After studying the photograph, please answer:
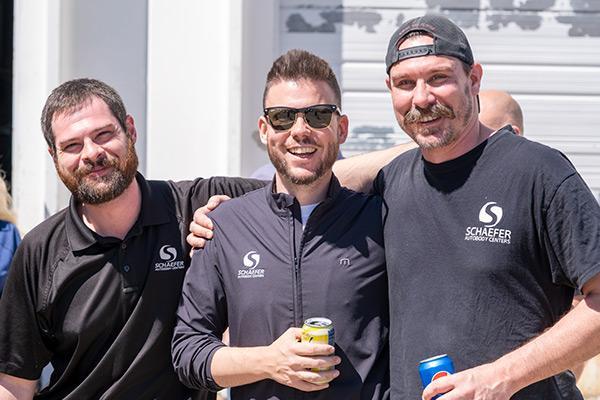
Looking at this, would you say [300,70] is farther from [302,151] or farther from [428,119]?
[428,119]

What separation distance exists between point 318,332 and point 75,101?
52.5 inches

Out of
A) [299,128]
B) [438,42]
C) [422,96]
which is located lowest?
[299,128]

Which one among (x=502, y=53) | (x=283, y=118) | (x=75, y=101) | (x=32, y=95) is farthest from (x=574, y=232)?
(x=32, y=95)

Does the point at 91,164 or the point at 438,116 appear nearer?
the point at 438,116

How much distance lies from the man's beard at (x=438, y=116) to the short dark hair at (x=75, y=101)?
1.16m

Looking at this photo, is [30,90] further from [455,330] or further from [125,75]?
[455,330]

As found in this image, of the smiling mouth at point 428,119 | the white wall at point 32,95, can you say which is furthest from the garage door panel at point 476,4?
the smiling mouth at point 428,119

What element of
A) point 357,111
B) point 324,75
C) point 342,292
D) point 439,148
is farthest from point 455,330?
point 357,111

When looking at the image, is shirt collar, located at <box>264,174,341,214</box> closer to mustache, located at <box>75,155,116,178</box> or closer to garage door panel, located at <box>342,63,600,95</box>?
mustache, located at <box>75,155,116,178</box>

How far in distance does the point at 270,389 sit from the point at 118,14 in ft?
9.72

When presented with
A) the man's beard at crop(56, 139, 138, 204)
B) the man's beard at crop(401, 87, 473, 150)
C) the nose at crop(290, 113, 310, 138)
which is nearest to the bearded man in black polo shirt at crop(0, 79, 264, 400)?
the man's beard at crop(56, 139, 138, 204)

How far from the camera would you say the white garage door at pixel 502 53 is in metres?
5.22

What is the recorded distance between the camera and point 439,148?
9.36ft

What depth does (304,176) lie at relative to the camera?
3.03m
